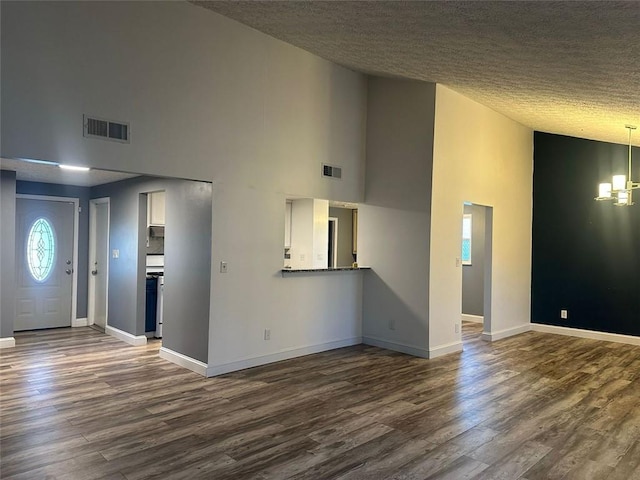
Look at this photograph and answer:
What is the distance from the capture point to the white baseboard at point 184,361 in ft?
→ 15.6

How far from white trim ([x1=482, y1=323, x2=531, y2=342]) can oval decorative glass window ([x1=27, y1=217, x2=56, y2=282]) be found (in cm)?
655

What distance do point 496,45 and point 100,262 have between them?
622cm

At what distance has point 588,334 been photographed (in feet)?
23.2

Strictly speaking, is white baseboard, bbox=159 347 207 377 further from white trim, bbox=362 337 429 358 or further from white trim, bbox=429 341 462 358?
white trim, bbox=429 341 462 358

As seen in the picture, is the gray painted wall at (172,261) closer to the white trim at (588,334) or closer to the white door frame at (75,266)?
the white door frame at (75,266)

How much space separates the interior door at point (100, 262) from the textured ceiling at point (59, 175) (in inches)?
19.3

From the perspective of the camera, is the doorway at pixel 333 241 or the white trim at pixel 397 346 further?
the doorway at pixel 333 241

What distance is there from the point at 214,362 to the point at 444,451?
2.50 meters

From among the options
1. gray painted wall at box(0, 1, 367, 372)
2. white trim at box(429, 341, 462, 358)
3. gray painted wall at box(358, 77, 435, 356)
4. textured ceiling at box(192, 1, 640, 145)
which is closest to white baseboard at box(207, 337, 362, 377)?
gray painted wall at box(0, 1, 367, 372)

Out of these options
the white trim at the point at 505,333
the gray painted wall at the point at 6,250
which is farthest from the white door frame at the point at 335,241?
the gray painted wall at the point at 6,250

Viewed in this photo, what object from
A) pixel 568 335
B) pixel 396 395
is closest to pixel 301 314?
pixel 396 395

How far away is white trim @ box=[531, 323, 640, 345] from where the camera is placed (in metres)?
6.75

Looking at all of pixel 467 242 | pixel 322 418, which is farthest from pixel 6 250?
pixel 467 242

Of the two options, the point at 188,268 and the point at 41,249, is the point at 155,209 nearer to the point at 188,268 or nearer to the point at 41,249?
the point at 41,249
